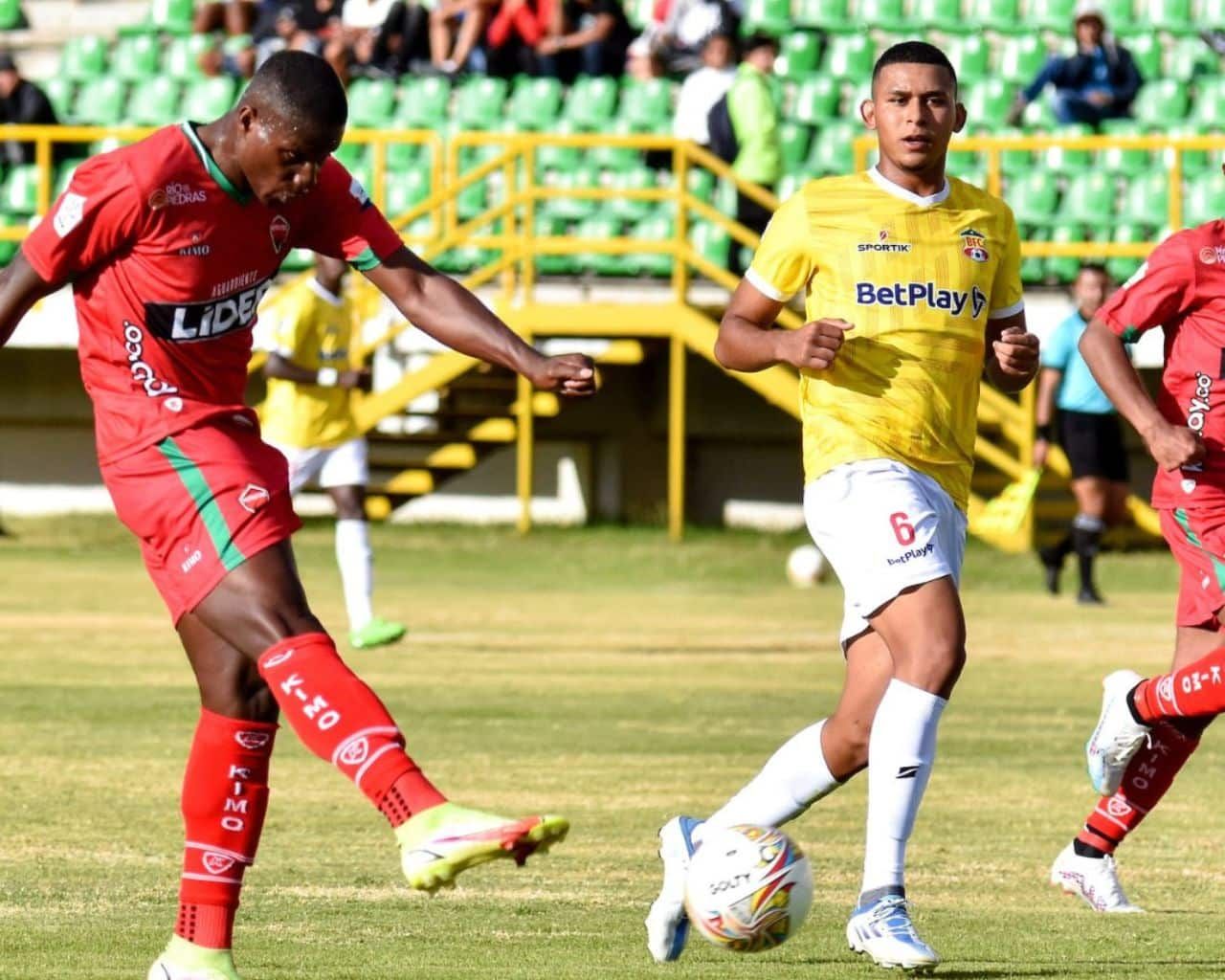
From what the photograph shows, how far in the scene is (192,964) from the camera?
5949 millimetres

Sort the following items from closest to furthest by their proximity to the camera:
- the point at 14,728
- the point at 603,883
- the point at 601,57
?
the point at 603,883
the point at 14,728
the point at 601,57

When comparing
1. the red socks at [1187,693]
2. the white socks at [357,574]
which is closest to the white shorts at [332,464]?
the white socks at [357,574]

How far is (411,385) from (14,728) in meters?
12.3

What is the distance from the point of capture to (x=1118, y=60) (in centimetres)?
2427

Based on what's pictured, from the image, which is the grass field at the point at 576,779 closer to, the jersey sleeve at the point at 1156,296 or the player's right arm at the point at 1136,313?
the player's right arm at the point at 1136,313

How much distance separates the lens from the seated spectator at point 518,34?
2603cm

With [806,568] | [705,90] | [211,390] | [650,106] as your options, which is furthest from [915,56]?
[650,106]

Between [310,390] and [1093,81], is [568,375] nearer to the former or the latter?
[310,390]

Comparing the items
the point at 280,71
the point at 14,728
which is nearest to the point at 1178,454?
the point at 280,71

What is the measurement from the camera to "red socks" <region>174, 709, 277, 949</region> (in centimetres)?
599

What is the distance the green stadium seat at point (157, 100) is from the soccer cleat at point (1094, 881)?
2079 centimetres

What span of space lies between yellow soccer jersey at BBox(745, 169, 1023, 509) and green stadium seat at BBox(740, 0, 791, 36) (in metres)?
20.1

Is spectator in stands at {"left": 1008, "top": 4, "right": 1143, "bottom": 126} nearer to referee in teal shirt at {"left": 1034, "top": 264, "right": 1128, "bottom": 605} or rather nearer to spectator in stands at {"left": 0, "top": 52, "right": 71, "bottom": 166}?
referee in teal shirt at {"left": 1034, "top": 264, "right": 1128, "bottom": 605}

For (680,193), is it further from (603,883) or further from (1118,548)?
(603,883)
